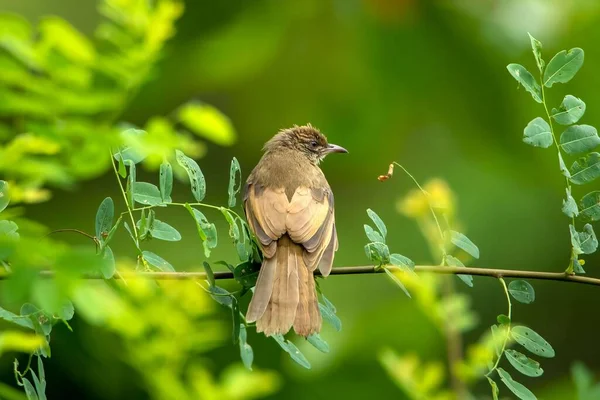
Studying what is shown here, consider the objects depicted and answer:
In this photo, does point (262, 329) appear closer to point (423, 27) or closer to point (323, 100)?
point (323, 100)

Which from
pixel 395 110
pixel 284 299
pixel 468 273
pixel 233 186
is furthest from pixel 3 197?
pixel 395 110

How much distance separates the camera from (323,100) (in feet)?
32.8

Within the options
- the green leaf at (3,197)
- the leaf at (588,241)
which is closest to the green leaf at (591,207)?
the leaf at (588,241)

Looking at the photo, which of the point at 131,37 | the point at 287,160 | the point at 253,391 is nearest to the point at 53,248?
the point at 131,37

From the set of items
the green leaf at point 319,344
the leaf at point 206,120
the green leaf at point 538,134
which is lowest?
the green leaf at point 319,344

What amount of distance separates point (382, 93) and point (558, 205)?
2084mm

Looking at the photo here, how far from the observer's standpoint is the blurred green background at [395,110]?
9219 mm

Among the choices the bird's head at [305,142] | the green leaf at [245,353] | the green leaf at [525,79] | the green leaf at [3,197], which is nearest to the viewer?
the green leaf at [3,197]

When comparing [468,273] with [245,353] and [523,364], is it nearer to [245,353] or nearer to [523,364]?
[523,364]

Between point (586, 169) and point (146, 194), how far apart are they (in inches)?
61.6

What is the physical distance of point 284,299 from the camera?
410 centimetres

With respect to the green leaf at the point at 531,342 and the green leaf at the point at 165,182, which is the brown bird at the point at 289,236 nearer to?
the green leaf at the point at 165,182

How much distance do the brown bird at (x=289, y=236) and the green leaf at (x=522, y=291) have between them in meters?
0.79

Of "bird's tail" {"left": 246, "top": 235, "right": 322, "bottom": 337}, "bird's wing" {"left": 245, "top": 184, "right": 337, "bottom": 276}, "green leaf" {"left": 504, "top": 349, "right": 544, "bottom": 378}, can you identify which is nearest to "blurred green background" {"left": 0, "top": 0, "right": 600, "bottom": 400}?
"bird's wing" {"left": 245, "top": 184, "right": 337, "bottom": 276}
